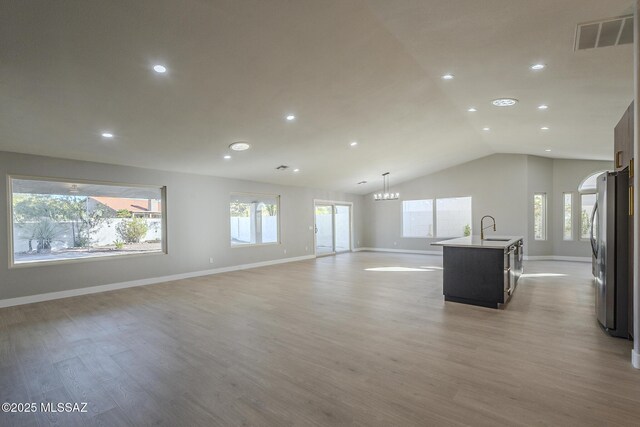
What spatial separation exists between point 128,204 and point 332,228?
6.73 meters

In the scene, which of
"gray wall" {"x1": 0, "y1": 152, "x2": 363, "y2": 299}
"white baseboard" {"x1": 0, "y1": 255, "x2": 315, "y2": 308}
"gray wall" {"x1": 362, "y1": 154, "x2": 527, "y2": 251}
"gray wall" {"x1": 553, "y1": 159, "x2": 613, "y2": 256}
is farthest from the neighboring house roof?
"gray wall" {"x1": 553, "y1": 159, "x2": 613, "y2": 256}

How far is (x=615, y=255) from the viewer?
3275mm

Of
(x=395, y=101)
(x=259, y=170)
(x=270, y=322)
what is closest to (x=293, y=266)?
(x=259, y=170)

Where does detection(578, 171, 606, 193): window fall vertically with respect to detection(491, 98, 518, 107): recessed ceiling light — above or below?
below

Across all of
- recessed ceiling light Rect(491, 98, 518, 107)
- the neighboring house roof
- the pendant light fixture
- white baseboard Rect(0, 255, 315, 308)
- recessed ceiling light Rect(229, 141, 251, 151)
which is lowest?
white baseboard Rect(0, 255, 315, 308)

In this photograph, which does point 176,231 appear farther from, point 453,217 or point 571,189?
point 571,189

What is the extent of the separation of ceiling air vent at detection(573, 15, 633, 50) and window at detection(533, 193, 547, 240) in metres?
7.18

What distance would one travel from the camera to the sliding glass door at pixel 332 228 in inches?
433

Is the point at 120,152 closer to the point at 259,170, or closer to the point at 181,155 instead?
the point at 181,155

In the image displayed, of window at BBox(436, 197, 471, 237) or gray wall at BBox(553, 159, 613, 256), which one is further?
window at BBox(436, 197, 471, 237)

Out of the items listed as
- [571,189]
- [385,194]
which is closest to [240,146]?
[385,194]

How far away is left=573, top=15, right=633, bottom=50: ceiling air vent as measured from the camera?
2.66 meters

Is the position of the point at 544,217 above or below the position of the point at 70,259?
above

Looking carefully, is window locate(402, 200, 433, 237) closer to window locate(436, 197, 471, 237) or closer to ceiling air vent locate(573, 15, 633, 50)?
window locate(436, 197, 471, 237)
